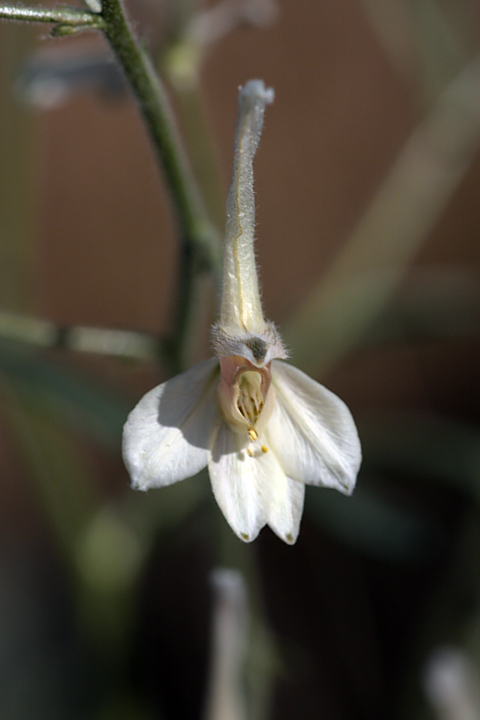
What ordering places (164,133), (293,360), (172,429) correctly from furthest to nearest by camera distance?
(293,360), (164,133), (172,429)

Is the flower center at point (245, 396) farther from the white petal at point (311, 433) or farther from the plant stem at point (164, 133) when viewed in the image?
the plant stem at point (164, 133)

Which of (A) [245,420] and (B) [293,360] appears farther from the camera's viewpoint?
(B) [293,360]

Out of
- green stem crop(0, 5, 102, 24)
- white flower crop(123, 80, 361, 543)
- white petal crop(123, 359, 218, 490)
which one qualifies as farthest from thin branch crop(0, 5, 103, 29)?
white petal crop(123, 359, 218, 490)

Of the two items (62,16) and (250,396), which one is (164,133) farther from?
(250,396)

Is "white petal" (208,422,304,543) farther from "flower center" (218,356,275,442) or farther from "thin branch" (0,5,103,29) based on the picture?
"thin branch" (0,5,103,29)

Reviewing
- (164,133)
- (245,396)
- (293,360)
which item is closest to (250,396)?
(245,396)

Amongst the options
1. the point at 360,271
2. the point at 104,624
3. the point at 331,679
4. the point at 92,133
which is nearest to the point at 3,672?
the point at 104,624

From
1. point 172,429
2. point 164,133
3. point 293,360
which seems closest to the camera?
point 172,429
